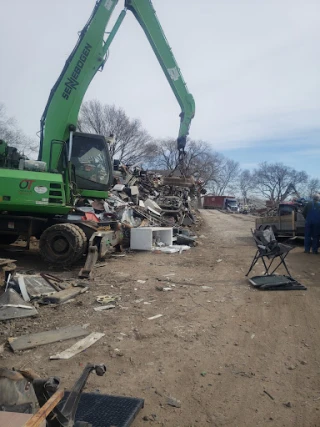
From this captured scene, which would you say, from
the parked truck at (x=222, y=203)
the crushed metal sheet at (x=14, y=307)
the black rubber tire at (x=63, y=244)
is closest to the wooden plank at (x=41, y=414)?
the crushed metal sheet at (x=14, y=307)

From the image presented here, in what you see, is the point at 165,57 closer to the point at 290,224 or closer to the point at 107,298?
the point at 290,224

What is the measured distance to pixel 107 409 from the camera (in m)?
2.72

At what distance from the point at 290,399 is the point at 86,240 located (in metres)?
5.55

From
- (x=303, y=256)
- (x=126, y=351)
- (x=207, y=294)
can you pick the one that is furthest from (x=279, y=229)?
(x=126, y=351)

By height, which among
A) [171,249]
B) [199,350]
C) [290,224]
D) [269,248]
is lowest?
[199,350]

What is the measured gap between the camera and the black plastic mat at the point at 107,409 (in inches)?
101

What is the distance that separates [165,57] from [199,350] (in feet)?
32.9

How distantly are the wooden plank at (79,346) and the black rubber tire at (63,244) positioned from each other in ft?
11.5

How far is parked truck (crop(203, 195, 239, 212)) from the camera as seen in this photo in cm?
4916

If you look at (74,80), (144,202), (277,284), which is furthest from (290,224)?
(74,80)

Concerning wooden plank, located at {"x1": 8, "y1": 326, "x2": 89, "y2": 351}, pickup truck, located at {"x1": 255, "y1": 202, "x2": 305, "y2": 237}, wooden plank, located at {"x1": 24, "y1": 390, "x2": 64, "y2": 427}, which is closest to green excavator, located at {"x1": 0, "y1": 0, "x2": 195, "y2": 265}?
wooden plank, located at {"x1": 8, "y1": 326, "x2": 89, "y2": 351}

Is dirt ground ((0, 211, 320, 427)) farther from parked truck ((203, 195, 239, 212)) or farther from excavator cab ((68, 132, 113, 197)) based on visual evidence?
parked truck ((203, 195, 239, 212))

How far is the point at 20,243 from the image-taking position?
10.3 m

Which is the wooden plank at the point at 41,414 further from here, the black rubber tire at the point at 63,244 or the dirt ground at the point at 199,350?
the black rubber tire at the point at 63,244
